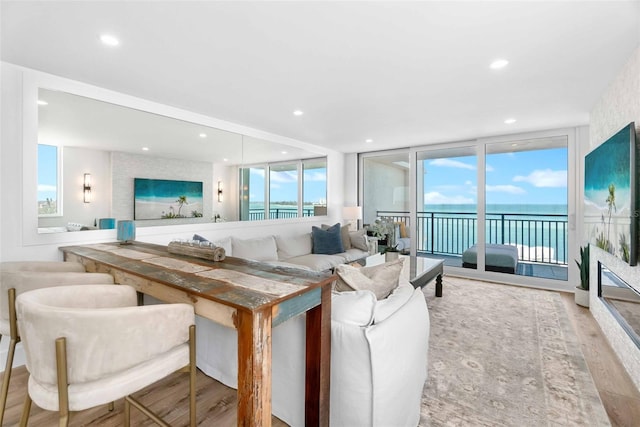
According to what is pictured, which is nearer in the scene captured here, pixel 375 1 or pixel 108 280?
pixel 375 1

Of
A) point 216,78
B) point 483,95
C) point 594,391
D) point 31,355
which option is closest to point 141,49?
point 216,78

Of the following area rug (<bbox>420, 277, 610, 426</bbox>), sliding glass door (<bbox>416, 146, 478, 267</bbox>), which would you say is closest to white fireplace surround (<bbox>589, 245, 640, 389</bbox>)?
area rug (<bbox>420, 277, 610, 426</bbox>)

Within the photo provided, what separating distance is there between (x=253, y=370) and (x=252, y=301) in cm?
26

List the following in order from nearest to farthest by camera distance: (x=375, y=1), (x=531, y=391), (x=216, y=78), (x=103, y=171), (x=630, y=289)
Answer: (x=375, y=1)
(x=531, y=391)
(x=630, y=289)
(x=216, y=78)
(x=103, y=171)

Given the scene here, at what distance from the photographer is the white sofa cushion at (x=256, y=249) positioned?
377cm

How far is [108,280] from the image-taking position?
1.81 meters

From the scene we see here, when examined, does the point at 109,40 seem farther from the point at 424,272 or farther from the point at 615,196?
the point at 615,196

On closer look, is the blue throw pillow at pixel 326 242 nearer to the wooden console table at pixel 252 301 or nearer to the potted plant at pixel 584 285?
the wooden console table at pixel 252 301

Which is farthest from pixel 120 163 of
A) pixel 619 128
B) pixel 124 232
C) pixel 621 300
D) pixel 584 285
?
pixel 584 285

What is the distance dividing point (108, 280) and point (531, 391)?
2.85 meters

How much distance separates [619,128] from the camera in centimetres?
246

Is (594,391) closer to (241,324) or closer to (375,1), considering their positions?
(241,324)

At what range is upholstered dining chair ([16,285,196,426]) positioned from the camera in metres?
1.04

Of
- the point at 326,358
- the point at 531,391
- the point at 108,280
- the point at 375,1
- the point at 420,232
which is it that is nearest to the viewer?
the point at 326,358
